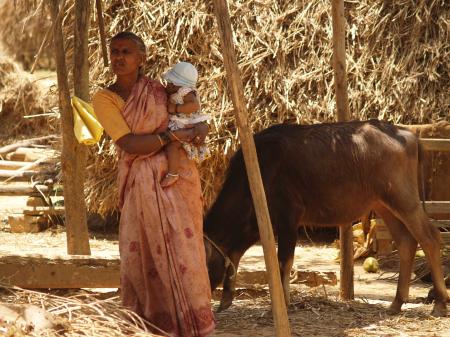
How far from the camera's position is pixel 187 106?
576 cm

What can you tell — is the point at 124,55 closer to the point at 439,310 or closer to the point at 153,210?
the point at 153,210

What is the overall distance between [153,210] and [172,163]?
31cm

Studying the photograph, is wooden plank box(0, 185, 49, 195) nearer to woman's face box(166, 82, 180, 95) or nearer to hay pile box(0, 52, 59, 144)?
hay pile box(0, 52, 59, 144)

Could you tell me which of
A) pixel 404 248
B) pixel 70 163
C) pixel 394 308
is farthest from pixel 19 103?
pixel 394 308

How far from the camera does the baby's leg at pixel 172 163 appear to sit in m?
5.75

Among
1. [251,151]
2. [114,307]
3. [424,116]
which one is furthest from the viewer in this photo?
[424,116]

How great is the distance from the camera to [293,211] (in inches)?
302

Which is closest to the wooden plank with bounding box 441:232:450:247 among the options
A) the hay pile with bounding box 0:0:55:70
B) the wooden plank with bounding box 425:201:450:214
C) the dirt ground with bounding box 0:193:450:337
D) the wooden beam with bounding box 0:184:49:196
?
the wooden plank with bounding box 425:201:450:214

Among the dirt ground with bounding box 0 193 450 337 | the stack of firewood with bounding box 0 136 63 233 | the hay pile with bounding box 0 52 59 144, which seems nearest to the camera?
the dirt ground with bounding box 0 193 450 337

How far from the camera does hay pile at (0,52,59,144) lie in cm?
1850

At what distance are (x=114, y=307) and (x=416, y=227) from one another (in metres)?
3.54

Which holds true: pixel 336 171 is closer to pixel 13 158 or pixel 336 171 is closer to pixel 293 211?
pixel 293 211

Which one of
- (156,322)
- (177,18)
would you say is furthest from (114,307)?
(177,18)

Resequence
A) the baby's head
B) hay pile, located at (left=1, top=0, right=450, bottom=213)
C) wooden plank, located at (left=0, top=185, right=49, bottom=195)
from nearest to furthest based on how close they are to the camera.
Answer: the baby's head → hay pile, located at (left=1, top=0, right=450, bottom=213) → wooden plank, located at (left=0, top=185, right=49, bottom=195)
